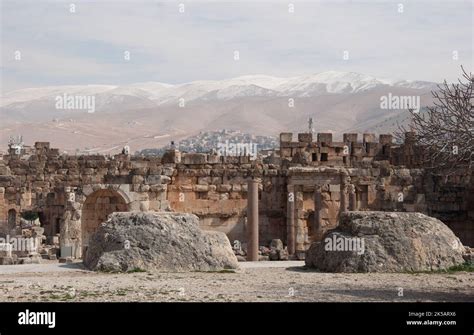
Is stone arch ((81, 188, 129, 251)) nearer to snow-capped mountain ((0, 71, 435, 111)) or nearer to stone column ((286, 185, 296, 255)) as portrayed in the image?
stone column ((286, 185, 296, 255))

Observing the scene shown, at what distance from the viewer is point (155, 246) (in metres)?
18.2

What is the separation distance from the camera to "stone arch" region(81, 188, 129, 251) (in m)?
28.2

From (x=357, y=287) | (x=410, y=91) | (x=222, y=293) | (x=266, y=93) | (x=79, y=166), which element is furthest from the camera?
(x=266, y=93)

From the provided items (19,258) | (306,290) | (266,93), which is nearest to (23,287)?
(306,290)

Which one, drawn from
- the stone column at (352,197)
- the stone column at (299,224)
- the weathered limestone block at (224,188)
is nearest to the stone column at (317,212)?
the stone column at (299,224)

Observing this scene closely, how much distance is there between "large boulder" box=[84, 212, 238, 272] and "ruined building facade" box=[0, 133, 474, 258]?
8761mm

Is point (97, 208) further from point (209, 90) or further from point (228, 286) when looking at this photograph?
point (209, 90)

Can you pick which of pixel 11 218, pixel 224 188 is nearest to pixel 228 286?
pixel 224 188

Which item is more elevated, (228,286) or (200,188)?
(200,188)

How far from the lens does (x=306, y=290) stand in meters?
15.5

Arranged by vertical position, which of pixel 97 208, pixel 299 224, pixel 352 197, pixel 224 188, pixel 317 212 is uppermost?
pixel 224 188

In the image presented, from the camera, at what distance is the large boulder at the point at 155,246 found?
1808 centimetres
